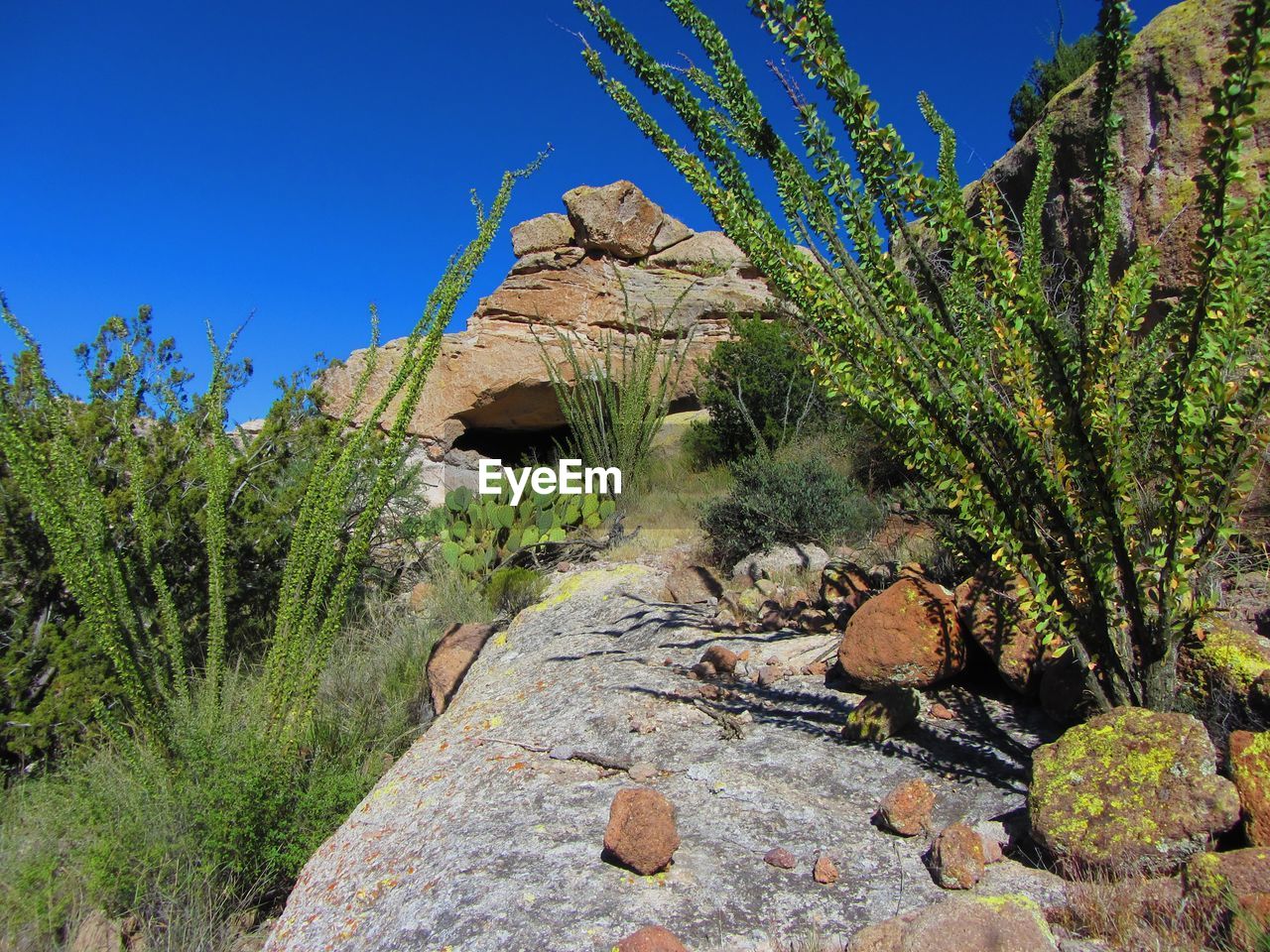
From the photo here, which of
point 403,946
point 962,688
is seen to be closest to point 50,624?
point 403,946

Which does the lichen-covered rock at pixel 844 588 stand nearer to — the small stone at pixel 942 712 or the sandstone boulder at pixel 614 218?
the small stone at pixel 942 712

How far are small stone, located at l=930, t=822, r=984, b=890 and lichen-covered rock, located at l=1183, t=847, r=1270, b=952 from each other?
0.44m

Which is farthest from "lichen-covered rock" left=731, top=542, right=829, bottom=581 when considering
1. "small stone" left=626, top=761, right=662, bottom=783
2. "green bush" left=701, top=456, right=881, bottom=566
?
"small stone" left=626, top=761, right=662, bottom=783

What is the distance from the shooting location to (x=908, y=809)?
91.8 inches

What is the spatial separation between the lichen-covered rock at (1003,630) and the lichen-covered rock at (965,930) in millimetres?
1268

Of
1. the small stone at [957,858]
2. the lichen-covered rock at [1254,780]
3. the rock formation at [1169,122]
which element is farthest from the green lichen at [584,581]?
the lichen-covered rock at [1254,780]

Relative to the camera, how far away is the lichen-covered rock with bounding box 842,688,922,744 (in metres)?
2.96

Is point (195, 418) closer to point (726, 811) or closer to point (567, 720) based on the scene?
point (567, 720)

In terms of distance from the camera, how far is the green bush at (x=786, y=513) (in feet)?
20.0

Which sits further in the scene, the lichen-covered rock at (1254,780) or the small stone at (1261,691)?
the small stone at (1261,691)

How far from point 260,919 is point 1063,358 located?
3.52m

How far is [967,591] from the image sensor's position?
3482 mm

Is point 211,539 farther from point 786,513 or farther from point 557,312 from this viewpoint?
point 557,312

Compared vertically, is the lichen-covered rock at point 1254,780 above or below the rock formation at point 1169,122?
below
